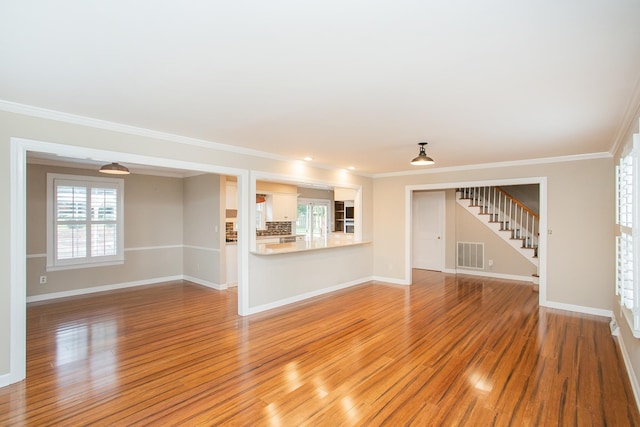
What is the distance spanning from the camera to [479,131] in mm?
3709

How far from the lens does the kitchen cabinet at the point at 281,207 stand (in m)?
8.54

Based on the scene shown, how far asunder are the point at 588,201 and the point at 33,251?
9.11m

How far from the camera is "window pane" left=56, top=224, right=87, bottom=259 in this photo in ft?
19.2

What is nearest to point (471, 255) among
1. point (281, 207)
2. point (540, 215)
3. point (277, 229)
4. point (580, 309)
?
point (540, 215)

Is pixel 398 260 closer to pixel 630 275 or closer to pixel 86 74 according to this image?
pixel 630 275

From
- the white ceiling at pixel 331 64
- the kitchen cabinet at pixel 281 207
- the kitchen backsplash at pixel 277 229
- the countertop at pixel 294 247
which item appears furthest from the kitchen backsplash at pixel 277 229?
the white ceiling at pixel 331 64

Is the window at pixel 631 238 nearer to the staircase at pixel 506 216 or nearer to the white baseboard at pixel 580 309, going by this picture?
the white baseboard at pixel 580 309

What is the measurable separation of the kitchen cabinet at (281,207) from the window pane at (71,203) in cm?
396

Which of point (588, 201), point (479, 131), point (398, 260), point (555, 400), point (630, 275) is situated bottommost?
point (555, 400)

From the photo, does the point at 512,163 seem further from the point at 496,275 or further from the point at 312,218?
the point at 312,218

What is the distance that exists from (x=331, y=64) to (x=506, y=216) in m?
7.37

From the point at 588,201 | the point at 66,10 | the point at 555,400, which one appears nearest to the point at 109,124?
the point at 66,10

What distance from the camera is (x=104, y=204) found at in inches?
252

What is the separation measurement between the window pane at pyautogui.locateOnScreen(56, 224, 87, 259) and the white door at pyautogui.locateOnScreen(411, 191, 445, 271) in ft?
24.1
